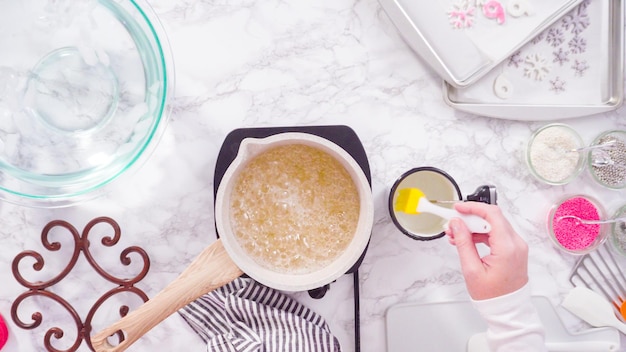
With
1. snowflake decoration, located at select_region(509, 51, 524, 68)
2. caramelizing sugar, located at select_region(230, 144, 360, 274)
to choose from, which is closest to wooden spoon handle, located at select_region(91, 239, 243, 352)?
caramelizing sugar, located at select_region(230, 144, 360, 274)

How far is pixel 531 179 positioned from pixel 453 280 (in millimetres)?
225

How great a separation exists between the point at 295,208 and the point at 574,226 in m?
0.50

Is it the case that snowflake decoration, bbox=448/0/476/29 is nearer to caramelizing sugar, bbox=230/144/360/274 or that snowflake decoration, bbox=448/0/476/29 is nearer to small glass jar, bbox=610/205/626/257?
caramelizing sugar, bbox=230/144/360/274

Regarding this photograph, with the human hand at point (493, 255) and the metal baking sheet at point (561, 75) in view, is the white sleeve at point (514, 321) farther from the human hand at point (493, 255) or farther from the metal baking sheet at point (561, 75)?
the metal baking sheet at point (561, 75)

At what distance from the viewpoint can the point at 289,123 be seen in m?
1.05

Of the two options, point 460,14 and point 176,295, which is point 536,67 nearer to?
point 460,14

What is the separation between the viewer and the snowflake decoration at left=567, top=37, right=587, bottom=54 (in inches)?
42.1

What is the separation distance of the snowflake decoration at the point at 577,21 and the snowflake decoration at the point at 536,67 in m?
0.07

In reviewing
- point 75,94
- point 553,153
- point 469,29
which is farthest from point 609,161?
point 75,94

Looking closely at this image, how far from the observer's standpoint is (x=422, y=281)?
3.56 feet

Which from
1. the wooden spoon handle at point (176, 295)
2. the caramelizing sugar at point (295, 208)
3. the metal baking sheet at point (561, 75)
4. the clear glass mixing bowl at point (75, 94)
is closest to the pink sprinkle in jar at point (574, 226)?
the metal baking sheet at point (561, 75)

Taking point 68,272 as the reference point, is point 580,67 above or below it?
below

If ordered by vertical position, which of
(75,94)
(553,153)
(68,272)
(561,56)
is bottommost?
(553,153)

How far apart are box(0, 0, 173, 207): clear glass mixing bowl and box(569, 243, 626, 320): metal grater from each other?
0.77m
